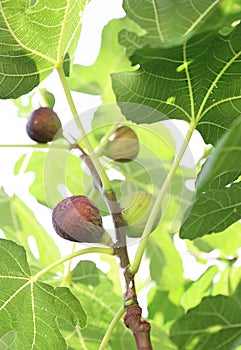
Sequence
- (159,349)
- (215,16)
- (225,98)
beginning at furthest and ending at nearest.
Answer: (159,349) → (225,98) → (215,16)

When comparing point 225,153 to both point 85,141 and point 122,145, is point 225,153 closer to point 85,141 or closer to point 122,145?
point 85,141

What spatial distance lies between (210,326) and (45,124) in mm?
496

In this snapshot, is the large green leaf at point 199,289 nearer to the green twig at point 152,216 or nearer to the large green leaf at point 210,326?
the large green leaf at point 210,326

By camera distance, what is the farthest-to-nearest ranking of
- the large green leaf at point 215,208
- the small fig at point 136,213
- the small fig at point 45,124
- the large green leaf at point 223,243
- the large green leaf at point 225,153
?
the large green leaf at point 223,243
the small fig at point 45,124
the large green leaf at point 215,208
the small fig at point 136,213
the large green leaf at point 225,153

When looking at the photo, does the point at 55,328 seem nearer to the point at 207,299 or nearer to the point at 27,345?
the point at 27,345

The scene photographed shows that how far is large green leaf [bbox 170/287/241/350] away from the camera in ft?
4.09

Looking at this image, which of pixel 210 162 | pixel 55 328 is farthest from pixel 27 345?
pixel 210 162

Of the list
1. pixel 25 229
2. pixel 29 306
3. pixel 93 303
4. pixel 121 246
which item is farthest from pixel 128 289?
pixel 25 229

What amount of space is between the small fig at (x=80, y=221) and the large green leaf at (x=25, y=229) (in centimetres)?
79

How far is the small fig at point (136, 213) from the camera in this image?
3.44ft

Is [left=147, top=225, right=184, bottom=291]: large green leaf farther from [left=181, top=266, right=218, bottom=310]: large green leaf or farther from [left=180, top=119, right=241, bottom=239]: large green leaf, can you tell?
[left=180, top=119, right=241, bottom=239]: large green leaf

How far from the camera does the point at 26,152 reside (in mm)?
1894

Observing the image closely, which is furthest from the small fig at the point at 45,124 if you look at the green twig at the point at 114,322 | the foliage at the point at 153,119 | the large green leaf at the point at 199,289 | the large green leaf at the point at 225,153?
the large green leaf at the point at 225,153

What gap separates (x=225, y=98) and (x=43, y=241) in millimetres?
880
